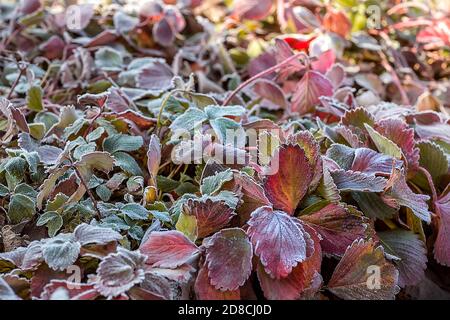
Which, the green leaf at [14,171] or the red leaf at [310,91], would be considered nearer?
the green leaf at [14,171]

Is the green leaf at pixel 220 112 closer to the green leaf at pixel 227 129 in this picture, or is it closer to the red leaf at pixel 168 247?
the green leaf at pixel 227 129

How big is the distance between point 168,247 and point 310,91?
0.39 m

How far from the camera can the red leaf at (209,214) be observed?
0.48 m

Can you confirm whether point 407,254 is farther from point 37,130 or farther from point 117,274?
point 37,130

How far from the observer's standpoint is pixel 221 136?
58cm

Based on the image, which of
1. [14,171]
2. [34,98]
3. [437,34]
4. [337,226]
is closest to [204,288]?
[337,226]

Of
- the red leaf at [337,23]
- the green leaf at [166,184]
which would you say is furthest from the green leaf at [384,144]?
the red leaf at [337,23]

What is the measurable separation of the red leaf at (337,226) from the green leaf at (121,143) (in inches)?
8.2

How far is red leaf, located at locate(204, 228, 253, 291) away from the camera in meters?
0.45

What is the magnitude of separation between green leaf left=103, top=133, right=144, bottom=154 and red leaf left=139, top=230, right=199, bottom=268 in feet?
0.53

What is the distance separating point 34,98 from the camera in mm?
712

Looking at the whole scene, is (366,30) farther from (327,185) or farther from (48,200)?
(48,200)

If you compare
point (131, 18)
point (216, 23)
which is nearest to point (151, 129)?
point (131, 18)

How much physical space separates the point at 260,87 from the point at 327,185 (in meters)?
0.31
